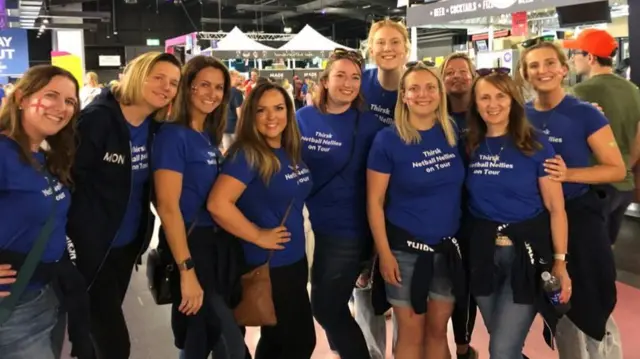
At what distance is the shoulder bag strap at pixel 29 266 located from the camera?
1776mm

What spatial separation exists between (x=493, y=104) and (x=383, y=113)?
59 cm

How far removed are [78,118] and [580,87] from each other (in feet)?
7.92

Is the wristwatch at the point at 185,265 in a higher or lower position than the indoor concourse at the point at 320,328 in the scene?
higher

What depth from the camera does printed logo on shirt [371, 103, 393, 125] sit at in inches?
107

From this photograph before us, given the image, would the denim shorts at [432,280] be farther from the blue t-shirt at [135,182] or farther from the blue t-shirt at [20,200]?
the blue t-shirt at [20,200]

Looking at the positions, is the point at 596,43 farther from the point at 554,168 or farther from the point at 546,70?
the point at 554,168

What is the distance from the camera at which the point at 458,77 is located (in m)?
2.85

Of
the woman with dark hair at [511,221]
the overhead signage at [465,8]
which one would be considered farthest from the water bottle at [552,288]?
the overhead signage at [465,8]

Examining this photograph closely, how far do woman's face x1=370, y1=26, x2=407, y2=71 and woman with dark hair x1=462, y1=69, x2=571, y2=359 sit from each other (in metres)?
0.56

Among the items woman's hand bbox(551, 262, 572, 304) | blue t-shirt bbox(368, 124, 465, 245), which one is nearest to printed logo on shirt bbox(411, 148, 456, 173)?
blue t-shirt bbox(368, 124, 465, 245)

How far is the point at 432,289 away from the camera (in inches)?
95.3

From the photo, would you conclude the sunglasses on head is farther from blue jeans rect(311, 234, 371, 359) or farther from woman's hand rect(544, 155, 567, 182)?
woman's hand rect(544, 155, 567, 182)

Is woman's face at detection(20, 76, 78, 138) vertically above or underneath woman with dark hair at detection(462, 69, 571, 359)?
above

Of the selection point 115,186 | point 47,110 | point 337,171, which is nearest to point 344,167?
point 337,171
